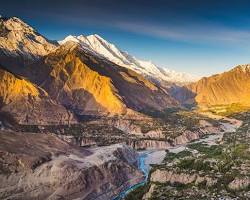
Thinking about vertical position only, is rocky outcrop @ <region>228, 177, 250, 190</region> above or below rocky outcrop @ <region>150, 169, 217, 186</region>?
below

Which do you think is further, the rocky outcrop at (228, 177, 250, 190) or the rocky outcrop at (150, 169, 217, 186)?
the rocky outcrop at (150, 169, 217, 186)

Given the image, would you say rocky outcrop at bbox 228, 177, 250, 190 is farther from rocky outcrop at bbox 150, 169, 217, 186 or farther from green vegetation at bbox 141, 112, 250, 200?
rocky outcrop at bbox 150, 169, 217, 186

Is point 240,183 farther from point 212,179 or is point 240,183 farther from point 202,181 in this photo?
point 202,181

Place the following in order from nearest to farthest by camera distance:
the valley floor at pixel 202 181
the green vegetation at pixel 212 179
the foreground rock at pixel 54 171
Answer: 1. the green vegetation at pixel 212 179
2. the valley floor at pixel 202 181
3. the foreground rock at pixel 54 171

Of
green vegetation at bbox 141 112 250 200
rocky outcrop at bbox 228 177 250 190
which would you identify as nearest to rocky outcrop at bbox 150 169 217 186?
green vegetation at bbox 141 112 250 200

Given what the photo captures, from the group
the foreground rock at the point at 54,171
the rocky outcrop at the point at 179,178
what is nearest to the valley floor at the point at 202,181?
the rocky outcrop at the point at 179,178

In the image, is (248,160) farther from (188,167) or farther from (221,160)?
(188,167)

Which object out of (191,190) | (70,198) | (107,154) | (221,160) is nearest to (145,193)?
(191,190)

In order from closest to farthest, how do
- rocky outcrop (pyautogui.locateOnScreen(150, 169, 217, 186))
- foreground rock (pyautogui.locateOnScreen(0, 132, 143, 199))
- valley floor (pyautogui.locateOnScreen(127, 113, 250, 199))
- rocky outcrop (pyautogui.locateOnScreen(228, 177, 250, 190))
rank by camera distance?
valley floor (pyautogui.locateOnScreen(127, 113, 250, 199)) < rocky outcrop (pyautogui.locateOnScreen(228, 177, 250, 190)) < rocky outcrop (pyautogui.locateOnScreen(150, 169, 217, 186)) < foreground rock (pyautogui.locateOnScreen(0, 132, 143, 199))

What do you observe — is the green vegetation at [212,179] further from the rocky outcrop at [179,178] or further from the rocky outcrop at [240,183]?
the rocky outcrop at [179,178]
